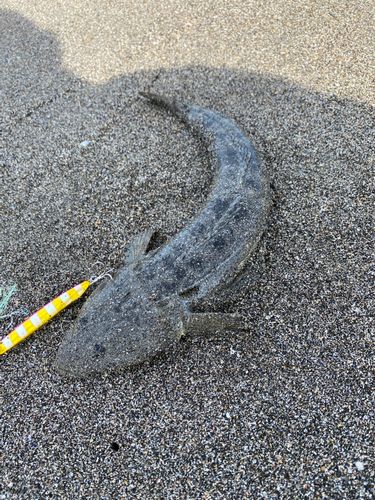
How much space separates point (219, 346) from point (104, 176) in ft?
6.19

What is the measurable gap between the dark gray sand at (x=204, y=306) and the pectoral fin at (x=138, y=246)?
99 millimetres

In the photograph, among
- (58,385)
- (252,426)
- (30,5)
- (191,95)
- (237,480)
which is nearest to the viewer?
(237,480)

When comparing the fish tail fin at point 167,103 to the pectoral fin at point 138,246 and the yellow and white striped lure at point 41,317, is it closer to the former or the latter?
the pectoral fin at point 138,246

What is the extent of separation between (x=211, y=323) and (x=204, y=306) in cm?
15

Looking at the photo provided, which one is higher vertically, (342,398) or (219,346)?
(219,346)

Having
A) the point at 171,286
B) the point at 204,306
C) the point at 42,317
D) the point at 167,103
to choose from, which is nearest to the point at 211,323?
the point at 204,306

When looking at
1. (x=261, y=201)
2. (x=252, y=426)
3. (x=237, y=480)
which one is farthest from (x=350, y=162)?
(x=237, y=480)

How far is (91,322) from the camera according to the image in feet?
8.60

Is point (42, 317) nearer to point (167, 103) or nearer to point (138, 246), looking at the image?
point (138, 246)

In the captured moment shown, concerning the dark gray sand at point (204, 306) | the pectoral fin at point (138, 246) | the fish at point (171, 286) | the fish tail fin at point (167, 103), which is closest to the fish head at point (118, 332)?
the fish at point (171, 286)

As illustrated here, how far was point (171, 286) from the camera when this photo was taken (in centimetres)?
275

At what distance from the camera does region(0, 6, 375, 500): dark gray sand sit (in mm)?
2260

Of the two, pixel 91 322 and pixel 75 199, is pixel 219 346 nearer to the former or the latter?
pixel 91 322

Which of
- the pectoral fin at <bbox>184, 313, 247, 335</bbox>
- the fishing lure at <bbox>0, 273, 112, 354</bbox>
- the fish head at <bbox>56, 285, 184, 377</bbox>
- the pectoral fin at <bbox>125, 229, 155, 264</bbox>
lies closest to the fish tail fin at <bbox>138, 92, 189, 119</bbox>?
the pectoral fin at <bbox>125, 229, 155, 264</bbox>
